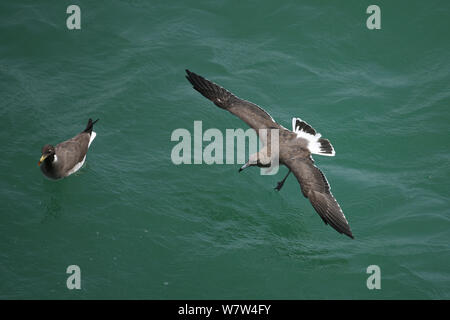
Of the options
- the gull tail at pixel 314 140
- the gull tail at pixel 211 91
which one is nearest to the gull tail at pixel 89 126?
the gull tail at pixel 211 91

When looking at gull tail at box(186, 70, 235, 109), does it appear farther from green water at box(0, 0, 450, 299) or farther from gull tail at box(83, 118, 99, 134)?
gull tail at box(83, 118, 99, 134)

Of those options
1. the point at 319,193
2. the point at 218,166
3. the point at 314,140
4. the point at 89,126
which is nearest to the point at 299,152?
the point at 314,140

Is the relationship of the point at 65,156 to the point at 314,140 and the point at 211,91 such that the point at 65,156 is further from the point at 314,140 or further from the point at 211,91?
the point at 314,140

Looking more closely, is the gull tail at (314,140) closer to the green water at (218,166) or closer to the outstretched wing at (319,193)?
the outstretched wing at (319,193)

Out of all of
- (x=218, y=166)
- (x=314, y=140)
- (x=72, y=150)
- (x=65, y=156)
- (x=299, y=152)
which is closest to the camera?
(x=299, y=152)

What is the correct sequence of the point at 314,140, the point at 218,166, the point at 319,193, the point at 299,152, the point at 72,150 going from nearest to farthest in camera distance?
1. the point at 319,193
2. the point at 299,152
3. the point at 314,140
4. the point at 72,150
5. the point at 218,166

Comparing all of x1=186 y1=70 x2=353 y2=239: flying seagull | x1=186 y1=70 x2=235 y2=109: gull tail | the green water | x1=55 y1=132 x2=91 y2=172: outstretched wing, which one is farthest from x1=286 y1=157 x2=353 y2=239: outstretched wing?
x1=55 y1=132 x2=91 y2=172: outstretched wing
